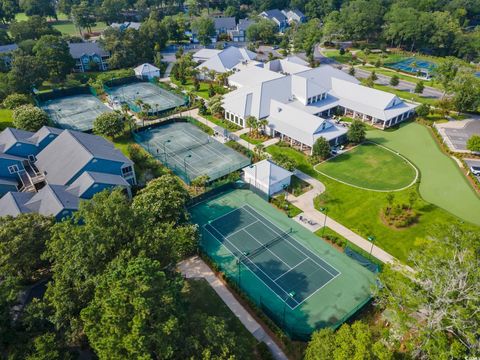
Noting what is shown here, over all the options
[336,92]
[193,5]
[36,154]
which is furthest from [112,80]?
[193,5]

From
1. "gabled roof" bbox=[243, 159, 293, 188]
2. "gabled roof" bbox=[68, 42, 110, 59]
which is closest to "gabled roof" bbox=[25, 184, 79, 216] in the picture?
"gabled roof" bbox=[243, 159, 293, 188]

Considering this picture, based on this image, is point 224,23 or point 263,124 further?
point 224,23

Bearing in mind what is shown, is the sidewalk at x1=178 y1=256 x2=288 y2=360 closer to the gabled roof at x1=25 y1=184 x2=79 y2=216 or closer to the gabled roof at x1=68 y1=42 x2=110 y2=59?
the gabled roof at x1=25 y1=184 x2=79 y2=216

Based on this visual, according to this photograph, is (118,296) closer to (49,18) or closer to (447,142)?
(447,142)

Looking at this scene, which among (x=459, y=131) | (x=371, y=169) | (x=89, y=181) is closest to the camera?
(x=89, y=181)

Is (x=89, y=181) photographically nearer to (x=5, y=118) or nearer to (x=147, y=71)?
(x=5, y=118)

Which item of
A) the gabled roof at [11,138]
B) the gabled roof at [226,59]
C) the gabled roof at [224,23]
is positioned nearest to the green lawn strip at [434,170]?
the gabled roof at [226,59]

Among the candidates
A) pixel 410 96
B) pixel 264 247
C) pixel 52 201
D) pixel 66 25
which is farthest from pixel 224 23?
pixel 264 247

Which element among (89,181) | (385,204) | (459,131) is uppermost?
(89,181)
